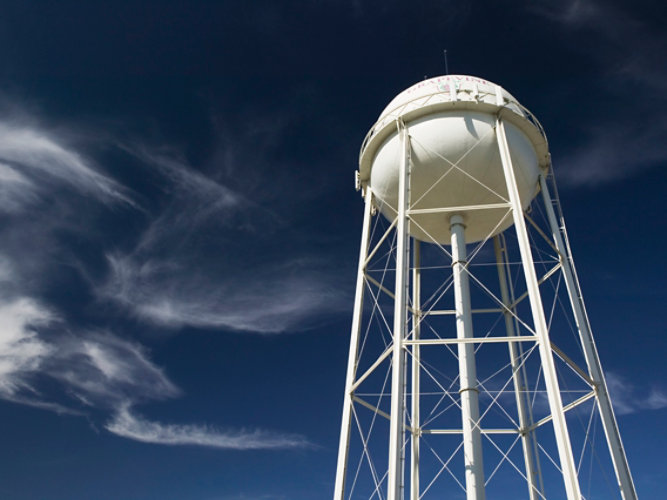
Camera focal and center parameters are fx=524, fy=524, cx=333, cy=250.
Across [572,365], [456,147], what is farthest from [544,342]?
[456,147]

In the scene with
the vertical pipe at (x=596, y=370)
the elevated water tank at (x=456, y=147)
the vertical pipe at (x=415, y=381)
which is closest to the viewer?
the vertical pipe at (x=596, y=370)

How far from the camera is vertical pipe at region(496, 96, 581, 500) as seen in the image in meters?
8.48

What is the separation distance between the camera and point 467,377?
444 inches

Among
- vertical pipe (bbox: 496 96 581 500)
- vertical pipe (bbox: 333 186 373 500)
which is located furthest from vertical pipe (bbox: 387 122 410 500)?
vertical pipe (bbox: 496 96 581 500)

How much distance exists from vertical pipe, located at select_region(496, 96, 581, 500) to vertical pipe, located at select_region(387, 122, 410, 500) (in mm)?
2151

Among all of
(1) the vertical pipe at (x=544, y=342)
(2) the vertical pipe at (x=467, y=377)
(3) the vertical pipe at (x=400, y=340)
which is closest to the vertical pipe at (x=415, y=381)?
(2) the vertical pipe at (x=467, y=377)

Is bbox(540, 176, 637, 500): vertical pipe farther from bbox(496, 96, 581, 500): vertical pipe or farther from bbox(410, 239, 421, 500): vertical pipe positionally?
bbox(410, 239, 421, 500): vertical pipe

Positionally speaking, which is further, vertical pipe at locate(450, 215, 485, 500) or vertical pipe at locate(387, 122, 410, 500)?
vertical pipe at locate(450, 215, 485, 500)

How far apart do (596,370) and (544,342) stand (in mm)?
2152

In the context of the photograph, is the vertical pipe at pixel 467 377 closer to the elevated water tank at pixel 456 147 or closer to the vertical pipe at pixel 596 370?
the elevated water tank at pixel 456 147

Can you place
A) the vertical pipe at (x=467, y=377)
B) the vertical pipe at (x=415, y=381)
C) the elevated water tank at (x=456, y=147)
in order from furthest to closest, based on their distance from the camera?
the vertical pipe at (x=415, y=381), the elevated water tank at (x=456, y=147), the vertical pipe at (x=467, y=377)

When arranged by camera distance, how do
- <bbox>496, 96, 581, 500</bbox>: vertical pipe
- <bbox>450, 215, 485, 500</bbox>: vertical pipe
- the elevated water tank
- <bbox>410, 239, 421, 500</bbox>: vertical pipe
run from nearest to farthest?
<bbox>496, 96, 581, 500</bbox>: vertical pipe → <bbox>450, 215, 485, 500</bbox>: vertical pipe → the elevated water tank → <bbox>410, 239, 421, 500</bbox>: vertical pipe

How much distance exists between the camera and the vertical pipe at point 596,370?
388 inches

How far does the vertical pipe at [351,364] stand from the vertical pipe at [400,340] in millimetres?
1566
